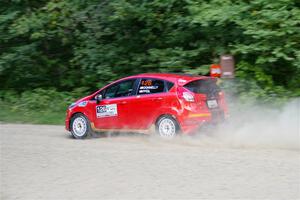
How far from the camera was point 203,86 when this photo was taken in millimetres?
13102

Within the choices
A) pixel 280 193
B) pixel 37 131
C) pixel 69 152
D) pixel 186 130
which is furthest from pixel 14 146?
pixel 280 193

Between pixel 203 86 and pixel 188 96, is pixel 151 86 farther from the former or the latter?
pixel 203 86

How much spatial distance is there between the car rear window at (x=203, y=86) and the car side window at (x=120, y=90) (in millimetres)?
1503

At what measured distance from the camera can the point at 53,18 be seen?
21062mm

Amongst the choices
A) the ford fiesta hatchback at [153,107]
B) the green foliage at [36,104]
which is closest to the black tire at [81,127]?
the ford fiesta hatchback at [153,107]

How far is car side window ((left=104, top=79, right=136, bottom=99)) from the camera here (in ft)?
44.8

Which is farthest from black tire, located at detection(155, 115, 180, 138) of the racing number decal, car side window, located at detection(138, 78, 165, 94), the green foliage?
the green foliage

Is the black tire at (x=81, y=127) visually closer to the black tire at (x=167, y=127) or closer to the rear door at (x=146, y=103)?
the rear door at (x=146, y=103)

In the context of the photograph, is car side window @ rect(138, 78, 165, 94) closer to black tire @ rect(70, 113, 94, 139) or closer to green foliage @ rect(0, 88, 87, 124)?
black tire @ rect(70, 113, 94, 139)

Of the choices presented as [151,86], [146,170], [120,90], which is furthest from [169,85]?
[146,170]

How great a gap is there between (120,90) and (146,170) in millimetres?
4481

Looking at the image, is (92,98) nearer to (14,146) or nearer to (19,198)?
(14,146)

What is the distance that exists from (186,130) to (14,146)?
3.81 meters

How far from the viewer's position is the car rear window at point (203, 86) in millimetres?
12867
